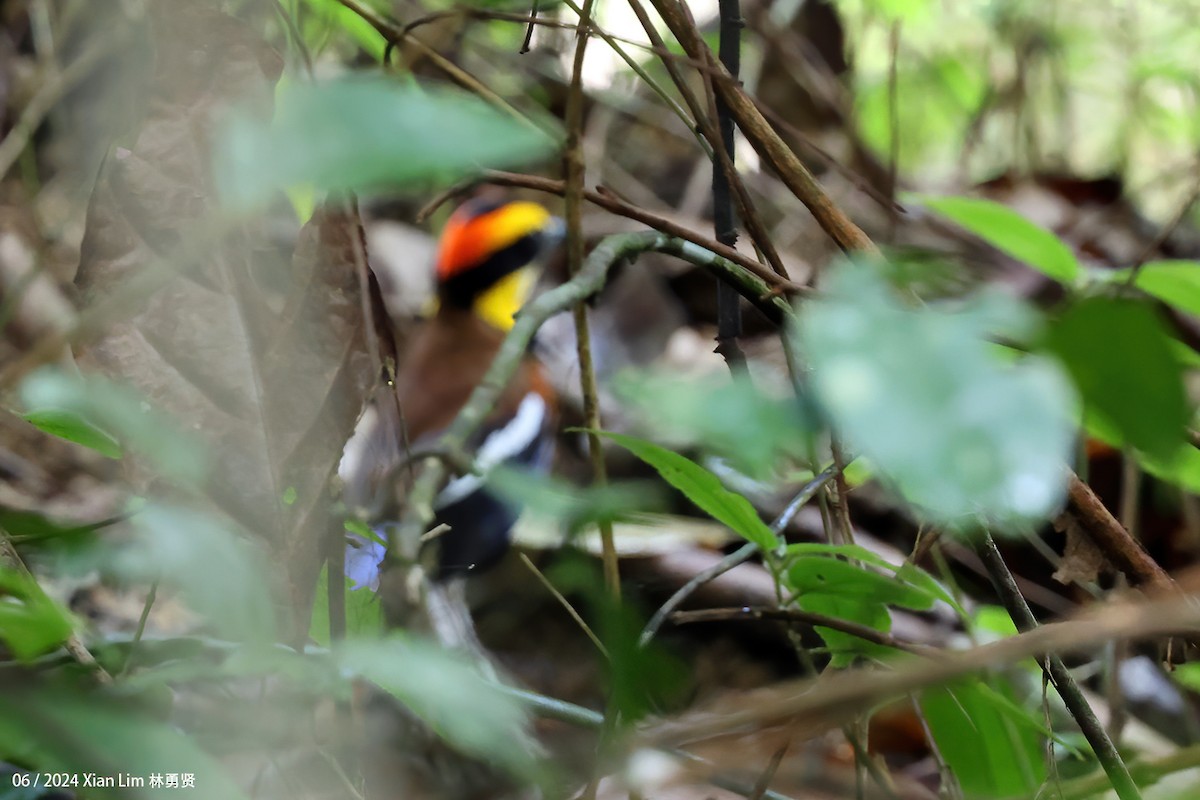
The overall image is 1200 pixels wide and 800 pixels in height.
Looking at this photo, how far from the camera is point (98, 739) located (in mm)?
426

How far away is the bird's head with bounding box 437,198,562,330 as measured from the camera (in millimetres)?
3484

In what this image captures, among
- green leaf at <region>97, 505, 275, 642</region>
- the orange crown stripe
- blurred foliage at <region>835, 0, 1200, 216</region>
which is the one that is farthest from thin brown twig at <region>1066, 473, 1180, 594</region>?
the orange crown stripe

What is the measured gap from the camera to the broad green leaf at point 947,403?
13.6 inches

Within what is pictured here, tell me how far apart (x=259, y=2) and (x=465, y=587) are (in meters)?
1.68

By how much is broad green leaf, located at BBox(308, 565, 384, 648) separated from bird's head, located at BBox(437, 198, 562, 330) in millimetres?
2602

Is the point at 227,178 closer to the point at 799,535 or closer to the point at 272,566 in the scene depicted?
the point at 272,566

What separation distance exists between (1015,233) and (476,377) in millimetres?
1941

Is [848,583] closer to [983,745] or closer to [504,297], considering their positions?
[983,745]

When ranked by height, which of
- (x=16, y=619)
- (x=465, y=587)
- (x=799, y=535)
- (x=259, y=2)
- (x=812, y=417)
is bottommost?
(x=465, y=587)

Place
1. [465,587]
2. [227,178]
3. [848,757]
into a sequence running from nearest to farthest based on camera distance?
[227,178]
[848,757]
[465,587]

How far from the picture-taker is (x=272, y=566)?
0.81 m

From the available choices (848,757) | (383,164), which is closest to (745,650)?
(848,757)

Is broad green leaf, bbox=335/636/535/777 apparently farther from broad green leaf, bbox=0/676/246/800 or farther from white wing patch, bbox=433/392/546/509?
white wing patch, bbox=433/392/546/509

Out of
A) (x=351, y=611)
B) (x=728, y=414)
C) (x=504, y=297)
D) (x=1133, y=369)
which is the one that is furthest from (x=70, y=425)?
(x=504, y=297)
